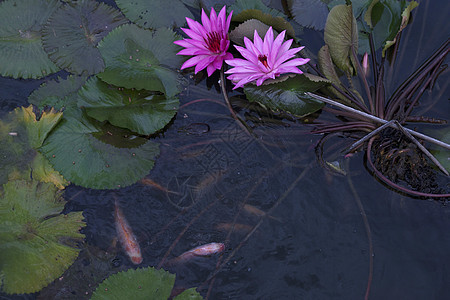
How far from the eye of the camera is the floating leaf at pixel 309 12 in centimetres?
281

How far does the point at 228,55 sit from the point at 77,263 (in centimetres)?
156

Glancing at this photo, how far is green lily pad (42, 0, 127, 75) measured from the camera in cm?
255

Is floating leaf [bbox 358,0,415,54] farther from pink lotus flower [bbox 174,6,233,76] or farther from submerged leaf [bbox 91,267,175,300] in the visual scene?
submerged leaf [bbox 91,267,175,300]

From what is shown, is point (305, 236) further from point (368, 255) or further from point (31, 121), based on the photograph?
point (31, 121)

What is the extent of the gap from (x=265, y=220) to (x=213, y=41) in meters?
1.18

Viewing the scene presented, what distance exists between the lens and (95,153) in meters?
2.26

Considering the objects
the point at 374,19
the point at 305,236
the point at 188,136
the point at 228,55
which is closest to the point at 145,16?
the point at 228,55

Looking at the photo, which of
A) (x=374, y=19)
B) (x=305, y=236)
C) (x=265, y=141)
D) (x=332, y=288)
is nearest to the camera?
(x=332, y=288)

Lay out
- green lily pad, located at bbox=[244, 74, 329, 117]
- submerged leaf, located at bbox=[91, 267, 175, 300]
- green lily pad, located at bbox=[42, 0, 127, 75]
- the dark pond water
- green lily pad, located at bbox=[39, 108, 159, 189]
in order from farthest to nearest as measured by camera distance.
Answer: green lily pad, located at bbox=[42, 0, 127, 75]
green lily pad, located at bbox=[244, 74, 329, 117]
green lily pad, located at bbox=[39, 108, 159, 189]
the dark pond water
submerged leaf, located at bbox=[91, 267, 175, 300]

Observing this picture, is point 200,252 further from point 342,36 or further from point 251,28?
point 342,36

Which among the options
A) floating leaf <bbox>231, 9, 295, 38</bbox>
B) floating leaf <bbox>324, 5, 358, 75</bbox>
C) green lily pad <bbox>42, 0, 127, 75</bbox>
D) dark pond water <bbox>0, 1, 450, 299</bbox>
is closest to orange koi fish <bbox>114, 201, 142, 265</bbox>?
dark pond water <bbox>0, 1, 450, 299</bbox>

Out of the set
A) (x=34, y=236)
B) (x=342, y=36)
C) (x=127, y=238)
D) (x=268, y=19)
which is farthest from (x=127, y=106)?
(x=342, y=36)

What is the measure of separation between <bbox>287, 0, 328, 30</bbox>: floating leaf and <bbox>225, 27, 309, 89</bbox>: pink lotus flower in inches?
22.6

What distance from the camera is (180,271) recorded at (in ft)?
6.91
